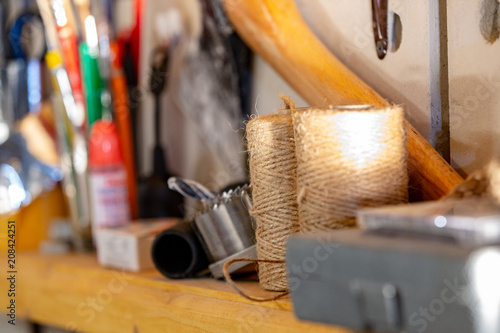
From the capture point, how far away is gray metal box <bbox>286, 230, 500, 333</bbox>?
42cm

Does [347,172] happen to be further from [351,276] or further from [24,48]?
[24,48]

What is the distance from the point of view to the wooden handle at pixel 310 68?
0.63 metres

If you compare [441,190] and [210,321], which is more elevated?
[441,190]

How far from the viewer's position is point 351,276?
18.7 inches

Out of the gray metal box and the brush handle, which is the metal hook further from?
the brush handle

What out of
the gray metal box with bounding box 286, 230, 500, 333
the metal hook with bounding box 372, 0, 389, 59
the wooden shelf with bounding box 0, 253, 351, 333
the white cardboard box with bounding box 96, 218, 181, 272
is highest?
the metal hook with bounding box 372, 0, 389, 59

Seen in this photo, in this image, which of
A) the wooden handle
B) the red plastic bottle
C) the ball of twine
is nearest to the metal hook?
the wooden handle

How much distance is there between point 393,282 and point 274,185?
0.70 feet

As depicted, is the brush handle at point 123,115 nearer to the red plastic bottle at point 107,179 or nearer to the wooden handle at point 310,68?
the red plastic bottle at point 107,179

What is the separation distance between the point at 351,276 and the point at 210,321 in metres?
0.24

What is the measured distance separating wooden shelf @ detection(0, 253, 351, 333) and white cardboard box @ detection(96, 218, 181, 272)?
16 millimetres

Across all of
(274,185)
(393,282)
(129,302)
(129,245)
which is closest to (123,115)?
(129,245)

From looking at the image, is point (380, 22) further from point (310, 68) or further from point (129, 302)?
point (129, 302)

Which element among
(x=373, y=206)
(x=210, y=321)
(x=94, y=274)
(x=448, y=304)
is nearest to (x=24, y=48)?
(x=94, y=274)
